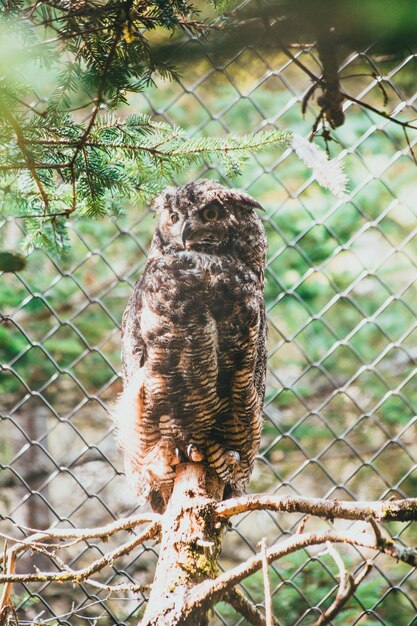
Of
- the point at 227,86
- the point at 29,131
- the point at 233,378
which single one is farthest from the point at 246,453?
the point at 227,86

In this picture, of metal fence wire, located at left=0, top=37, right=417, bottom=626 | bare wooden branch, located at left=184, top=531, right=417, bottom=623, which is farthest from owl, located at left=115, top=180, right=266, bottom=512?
metal fence wire, located at left=0, top=37, right=417, bottom=626

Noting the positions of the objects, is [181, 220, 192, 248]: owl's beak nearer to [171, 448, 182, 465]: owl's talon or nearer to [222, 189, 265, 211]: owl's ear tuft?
[222, 189, 265, 211]: owl's ear tuft

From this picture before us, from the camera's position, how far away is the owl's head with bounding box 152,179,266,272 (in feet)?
5.70

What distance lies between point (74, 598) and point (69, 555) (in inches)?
30.2

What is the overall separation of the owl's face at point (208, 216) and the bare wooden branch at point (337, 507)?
0.68m

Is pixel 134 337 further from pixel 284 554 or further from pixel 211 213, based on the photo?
pixel 284 554

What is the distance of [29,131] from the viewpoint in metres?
1.16

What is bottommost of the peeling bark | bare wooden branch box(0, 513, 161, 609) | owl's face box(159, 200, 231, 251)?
the peeling bark

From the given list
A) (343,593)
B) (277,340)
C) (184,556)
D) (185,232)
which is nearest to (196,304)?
(185,232)

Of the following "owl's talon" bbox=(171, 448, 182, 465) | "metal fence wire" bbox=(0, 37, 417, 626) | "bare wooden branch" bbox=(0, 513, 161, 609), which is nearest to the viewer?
"bare wooden branch" bbox=(0, 513, 161, 609)

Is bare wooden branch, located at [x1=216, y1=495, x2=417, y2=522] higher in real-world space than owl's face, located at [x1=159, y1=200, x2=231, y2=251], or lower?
lower

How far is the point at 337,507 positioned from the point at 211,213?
0.86 m

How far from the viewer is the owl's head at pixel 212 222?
1.74 metres

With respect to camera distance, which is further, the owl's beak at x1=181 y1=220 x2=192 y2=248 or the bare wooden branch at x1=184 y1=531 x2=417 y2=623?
the owl's beak at x1=181 y1=220 x2=192 y2=248
